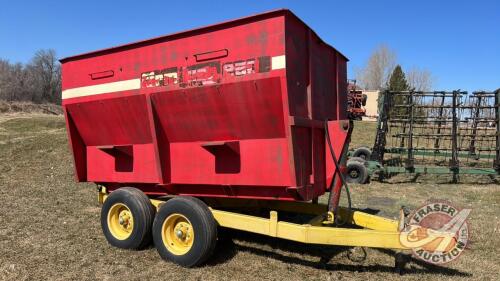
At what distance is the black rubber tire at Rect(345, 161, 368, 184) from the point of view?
11.2 m

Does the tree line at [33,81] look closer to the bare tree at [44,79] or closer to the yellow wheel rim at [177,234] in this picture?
the bare tree at [44,79]

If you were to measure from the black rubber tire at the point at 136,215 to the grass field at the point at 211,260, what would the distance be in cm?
13

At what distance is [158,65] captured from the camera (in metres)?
5.48

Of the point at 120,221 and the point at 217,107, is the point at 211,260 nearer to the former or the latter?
Answer: the point at 120,221

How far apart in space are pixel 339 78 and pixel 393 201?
4.21 m

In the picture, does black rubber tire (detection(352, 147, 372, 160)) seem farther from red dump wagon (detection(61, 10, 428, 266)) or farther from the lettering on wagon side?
the lettering on wagon side

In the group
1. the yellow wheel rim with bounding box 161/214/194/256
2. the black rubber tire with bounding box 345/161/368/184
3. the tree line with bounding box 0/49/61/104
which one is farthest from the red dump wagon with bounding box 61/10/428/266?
the tree line with bounding box 0/49/61/104

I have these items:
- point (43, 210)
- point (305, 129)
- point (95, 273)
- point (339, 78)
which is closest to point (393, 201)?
point (339, 78)

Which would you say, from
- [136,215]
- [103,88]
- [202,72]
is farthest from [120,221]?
[202,72]

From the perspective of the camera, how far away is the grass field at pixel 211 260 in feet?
15.9

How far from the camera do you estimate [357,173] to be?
11.4 meters

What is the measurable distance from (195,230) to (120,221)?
149cm

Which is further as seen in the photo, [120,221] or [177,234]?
[120,221]

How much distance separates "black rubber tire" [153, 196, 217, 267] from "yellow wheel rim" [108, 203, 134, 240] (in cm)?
83
